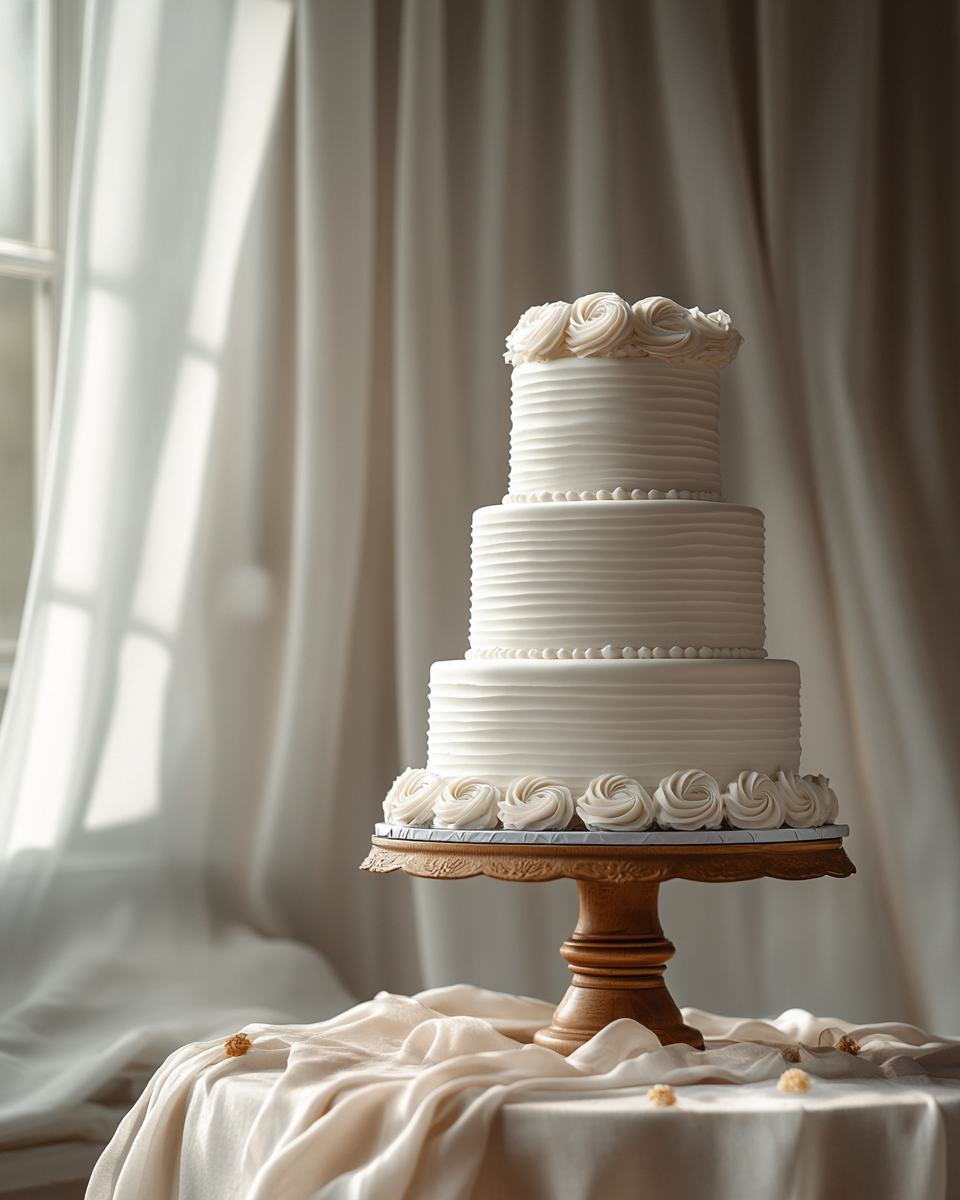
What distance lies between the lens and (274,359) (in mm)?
3193

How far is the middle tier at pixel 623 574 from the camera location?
1.95 metres

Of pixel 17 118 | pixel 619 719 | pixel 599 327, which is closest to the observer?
pixel 619 719

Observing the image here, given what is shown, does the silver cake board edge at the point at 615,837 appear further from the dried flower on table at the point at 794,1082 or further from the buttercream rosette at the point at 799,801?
the dried flower on table at the point at 794,1082

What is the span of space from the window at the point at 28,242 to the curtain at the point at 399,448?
0.23m

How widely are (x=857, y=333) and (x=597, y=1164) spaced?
1.95 meters

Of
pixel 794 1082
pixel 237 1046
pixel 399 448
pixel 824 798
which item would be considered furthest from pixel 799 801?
pixel 399 448

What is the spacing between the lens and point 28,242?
3.20m

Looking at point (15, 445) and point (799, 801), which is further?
point (15, 445)

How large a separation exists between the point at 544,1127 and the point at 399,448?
1.83 meters

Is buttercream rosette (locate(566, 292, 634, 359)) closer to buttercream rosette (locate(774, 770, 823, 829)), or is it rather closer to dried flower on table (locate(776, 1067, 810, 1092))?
buttercream rosette (locate(774, 770, 823, 829))

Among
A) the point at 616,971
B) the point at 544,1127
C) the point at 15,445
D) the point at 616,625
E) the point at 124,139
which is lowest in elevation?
the point at 544,1127

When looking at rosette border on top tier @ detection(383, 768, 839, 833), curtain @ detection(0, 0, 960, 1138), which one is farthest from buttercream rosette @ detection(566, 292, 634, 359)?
curtain @ detection(0, 0, 960, 1138)

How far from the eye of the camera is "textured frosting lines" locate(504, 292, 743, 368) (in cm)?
202

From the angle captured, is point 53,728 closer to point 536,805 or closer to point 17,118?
point 17,118
